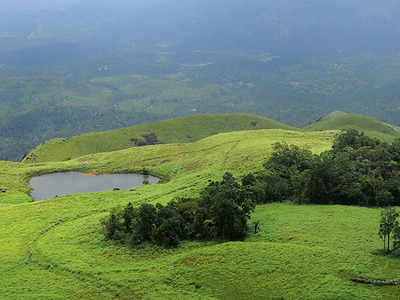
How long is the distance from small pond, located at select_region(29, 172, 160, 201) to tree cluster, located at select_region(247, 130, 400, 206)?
3991 centimetres

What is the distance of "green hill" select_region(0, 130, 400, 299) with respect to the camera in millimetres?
43062

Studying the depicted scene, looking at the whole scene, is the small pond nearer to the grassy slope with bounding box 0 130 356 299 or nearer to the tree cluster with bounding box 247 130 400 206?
the grassy slope with bounding box 0 130 356 299

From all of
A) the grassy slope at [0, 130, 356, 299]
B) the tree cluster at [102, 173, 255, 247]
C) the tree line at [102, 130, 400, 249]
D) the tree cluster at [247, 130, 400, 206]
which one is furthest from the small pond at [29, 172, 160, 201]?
the tree cluster at [102, 173, 255, 247]

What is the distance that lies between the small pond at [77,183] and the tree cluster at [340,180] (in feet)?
131

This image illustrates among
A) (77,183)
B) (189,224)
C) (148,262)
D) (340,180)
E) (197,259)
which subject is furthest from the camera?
(77,183)

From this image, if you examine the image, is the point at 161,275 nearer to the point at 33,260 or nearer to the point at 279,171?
the point at 33,260

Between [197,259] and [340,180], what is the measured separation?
35.2 m

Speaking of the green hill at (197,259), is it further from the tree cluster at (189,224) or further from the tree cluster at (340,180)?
the tree cluster at (340,180)

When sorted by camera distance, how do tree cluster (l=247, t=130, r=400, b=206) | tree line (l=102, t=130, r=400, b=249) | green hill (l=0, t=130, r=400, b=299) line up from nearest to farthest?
green hill (l=0, t=130, r=400, b=299), tree line (l=102, t=130, r=400, b=249), tree cluster (l=247, t=130, r=400, b=206)

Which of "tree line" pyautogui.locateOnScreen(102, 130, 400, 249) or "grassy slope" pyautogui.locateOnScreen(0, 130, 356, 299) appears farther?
"tree line" pyautogui.locateOnScreen(102, 130, 400, 249)

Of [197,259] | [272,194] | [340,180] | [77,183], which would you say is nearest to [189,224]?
[197,259]

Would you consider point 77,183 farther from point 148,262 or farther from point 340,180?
point 340,180

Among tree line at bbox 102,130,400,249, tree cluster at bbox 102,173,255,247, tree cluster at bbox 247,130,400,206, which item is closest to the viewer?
tree cluster at bbox 102,173,255,247

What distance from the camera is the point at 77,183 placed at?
11275 centimetres
